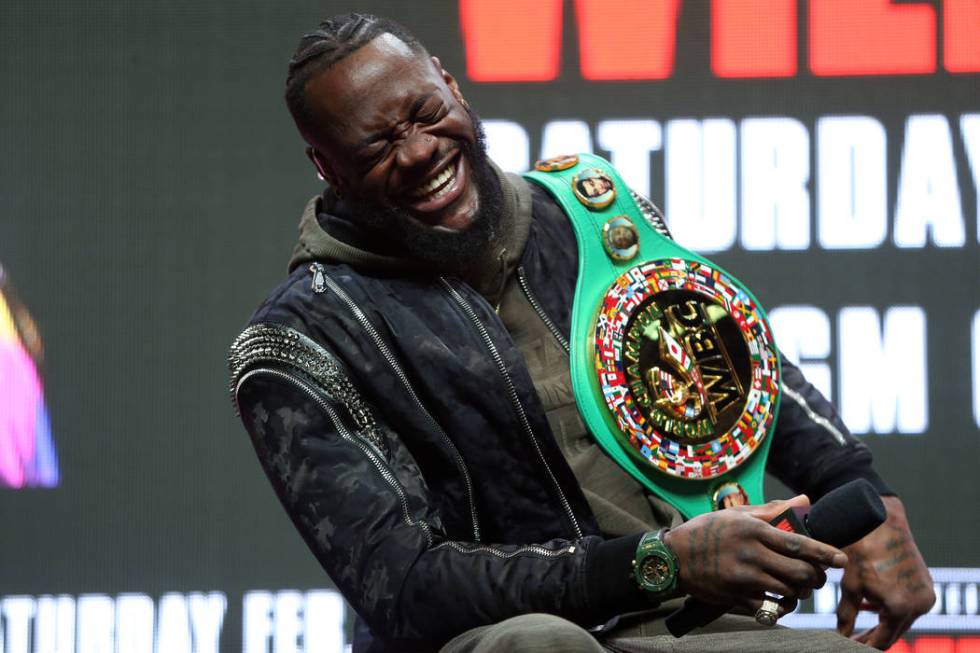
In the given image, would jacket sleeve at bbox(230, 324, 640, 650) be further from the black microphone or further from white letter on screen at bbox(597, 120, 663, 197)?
white letter on screen at bbox(597, 120, 663, 197)

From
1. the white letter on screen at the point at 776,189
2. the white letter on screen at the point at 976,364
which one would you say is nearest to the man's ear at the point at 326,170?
the white letter on screen at the point at 776,189

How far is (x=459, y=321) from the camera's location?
6.06ft

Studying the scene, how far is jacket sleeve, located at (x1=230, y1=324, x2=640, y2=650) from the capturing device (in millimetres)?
1591

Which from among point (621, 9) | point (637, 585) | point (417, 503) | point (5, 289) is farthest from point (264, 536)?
point (637, 585)

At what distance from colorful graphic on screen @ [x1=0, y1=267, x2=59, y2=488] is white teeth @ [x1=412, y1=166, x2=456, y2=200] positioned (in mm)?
1703

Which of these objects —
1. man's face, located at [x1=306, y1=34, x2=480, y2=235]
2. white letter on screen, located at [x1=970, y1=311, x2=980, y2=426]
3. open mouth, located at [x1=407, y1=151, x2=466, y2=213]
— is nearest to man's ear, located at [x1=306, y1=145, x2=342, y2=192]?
man's face, located at [x1=306, y1=34, x2=480, y2=235]

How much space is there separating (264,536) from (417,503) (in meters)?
1.62

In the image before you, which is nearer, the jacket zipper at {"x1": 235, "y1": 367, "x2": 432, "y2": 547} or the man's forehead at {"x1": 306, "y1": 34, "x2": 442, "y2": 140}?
the jacket zipper at {"x1": 235, "y1": 367, "x2": 432, "y2": 547}

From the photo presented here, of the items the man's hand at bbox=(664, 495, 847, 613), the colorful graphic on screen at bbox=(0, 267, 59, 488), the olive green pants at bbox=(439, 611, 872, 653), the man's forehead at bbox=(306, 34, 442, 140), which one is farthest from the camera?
the colorful graphic on screen at bbox=(0, 267, 59, 488)

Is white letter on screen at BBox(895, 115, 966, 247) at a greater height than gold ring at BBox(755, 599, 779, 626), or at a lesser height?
greater

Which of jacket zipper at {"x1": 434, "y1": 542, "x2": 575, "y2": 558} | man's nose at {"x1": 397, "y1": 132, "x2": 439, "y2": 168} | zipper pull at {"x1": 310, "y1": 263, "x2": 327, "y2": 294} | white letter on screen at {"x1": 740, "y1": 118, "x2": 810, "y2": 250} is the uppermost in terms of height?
man's nose at {"x1": 397, "y1": 132, "x2": 439, "y2": 168}

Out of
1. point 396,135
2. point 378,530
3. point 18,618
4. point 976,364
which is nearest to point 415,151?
point 396,135

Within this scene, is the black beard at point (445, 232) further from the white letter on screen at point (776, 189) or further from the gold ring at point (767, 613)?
the white letter on screen at point (776, 189)

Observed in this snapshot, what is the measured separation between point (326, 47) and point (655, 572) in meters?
0.79
